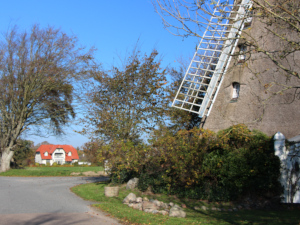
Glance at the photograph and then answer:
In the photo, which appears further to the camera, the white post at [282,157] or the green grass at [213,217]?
the white post at [282,157]

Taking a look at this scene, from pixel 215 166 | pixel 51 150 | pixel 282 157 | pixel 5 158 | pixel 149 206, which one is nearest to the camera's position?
pixel 149 206

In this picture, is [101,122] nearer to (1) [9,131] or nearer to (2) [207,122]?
(2) [207,122]

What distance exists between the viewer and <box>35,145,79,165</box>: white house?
94.7 m

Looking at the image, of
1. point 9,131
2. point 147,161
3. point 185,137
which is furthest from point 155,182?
point 9,131

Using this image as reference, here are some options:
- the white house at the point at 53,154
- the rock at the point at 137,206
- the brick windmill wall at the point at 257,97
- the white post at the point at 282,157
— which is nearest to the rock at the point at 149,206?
the rock at the point at 137,206

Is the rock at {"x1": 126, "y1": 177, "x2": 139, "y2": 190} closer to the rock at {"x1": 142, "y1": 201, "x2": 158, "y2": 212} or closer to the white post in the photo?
the rock at {"x1": 142, "y1": 201, "x2": 158, "y2": 212}

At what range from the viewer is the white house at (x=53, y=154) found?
94.7 meters

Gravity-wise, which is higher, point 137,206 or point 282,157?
point 282,157

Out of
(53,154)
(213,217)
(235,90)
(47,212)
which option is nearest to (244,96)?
(235,90)

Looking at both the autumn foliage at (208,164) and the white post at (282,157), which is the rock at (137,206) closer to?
the autumn foliage at (208,164)

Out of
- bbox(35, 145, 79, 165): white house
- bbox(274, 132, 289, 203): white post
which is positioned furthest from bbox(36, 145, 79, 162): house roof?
bbox(274, 132, 289, 203): white post

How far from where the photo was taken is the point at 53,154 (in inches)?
3780

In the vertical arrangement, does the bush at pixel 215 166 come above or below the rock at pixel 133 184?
→ above

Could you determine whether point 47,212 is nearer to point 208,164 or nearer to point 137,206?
point 137,206
